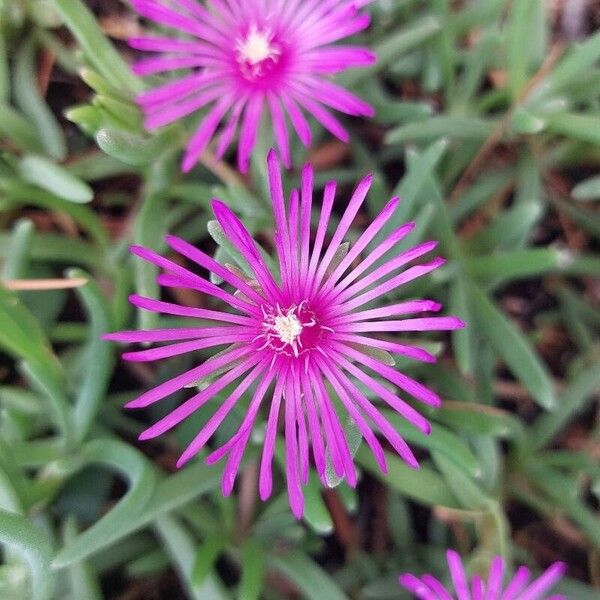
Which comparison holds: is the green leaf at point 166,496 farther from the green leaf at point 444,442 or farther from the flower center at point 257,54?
the flower center at point 257,54

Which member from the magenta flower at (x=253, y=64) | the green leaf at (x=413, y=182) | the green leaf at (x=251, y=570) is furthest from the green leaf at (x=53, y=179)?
the green leaf at (x=251, y=570)

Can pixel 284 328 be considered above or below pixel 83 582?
above

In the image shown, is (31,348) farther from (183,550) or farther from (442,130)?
(442,130)

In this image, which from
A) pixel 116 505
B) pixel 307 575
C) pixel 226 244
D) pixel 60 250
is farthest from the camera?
pixel 60 250

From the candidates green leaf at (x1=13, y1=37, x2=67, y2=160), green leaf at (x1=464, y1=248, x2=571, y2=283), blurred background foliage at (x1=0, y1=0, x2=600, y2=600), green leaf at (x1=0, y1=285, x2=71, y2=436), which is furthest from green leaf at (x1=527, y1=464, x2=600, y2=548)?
green leaf at (x1=13, y1=37, x2=67, y2=160)

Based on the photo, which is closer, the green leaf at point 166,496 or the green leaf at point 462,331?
the green leaf at point 166,496

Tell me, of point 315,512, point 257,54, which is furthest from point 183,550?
point 257,54
